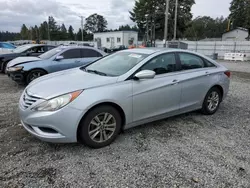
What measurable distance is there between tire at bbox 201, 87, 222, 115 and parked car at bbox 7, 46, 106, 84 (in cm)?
461

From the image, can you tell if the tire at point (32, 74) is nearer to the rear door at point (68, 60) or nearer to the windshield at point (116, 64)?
the rear door at point (68, 60)

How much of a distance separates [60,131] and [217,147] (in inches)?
93.0

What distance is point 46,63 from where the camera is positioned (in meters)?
6.98

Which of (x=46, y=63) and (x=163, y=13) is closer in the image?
(x=46, y=63)

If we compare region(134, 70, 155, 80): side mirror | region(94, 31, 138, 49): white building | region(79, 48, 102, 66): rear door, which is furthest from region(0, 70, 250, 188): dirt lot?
region(94, 31, 138, 49): white building

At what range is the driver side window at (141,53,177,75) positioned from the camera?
3.61 metres

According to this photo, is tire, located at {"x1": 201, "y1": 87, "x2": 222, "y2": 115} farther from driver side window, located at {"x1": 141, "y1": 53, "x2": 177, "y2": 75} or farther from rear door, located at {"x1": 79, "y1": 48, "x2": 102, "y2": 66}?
rear door, located at {"x1": 79, "y1": 48, "x2": 102, "y2": 66}

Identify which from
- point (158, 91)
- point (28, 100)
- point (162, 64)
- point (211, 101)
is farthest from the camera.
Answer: point (211, 101)

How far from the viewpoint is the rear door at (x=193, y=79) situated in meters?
3.98

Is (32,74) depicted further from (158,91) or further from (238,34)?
(238,34)

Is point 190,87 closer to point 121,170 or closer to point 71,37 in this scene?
point 121,170

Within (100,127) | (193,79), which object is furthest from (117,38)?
(100,127)

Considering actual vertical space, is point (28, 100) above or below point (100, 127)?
above

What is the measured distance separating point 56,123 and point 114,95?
34.7 inches
